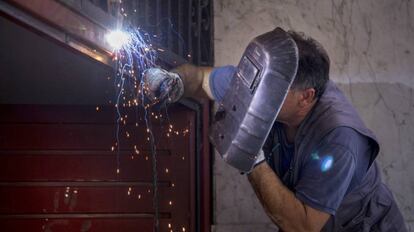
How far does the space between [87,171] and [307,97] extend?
5.15 ft

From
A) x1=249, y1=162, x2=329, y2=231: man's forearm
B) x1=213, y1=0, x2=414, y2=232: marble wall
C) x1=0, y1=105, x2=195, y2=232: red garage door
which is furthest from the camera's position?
x1=213, y1=0, x2=414, y2=232: marble wall

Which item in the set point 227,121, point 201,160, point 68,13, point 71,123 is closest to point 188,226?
point 201,160

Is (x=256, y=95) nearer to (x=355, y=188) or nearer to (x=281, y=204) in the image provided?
(x=281, y=204)

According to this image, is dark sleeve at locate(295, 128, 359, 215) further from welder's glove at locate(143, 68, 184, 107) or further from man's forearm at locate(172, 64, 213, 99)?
man's forearm at locate(172, 64, 213, 99)

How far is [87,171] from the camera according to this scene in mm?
3250

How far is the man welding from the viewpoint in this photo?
2064 millimetres

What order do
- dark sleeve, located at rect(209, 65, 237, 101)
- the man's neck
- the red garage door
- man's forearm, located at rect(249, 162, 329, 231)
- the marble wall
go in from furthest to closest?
the marble wall < the red garage door < dark sleeve, located at rect(209, 65, 237, 101) < the man's neck < man's forearm, located at rect(249, 162, 329, 231)

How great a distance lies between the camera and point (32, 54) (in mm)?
3312

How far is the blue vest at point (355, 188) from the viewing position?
2215 mm

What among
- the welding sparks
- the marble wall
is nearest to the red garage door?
the marble wall

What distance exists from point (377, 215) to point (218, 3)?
68.9 inches

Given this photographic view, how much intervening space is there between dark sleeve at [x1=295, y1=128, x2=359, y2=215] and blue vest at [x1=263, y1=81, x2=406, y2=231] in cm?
5

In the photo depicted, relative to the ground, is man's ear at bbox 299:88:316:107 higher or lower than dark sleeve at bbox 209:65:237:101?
lower

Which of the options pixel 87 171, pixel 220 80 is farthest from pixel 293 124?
pixel 87 171
